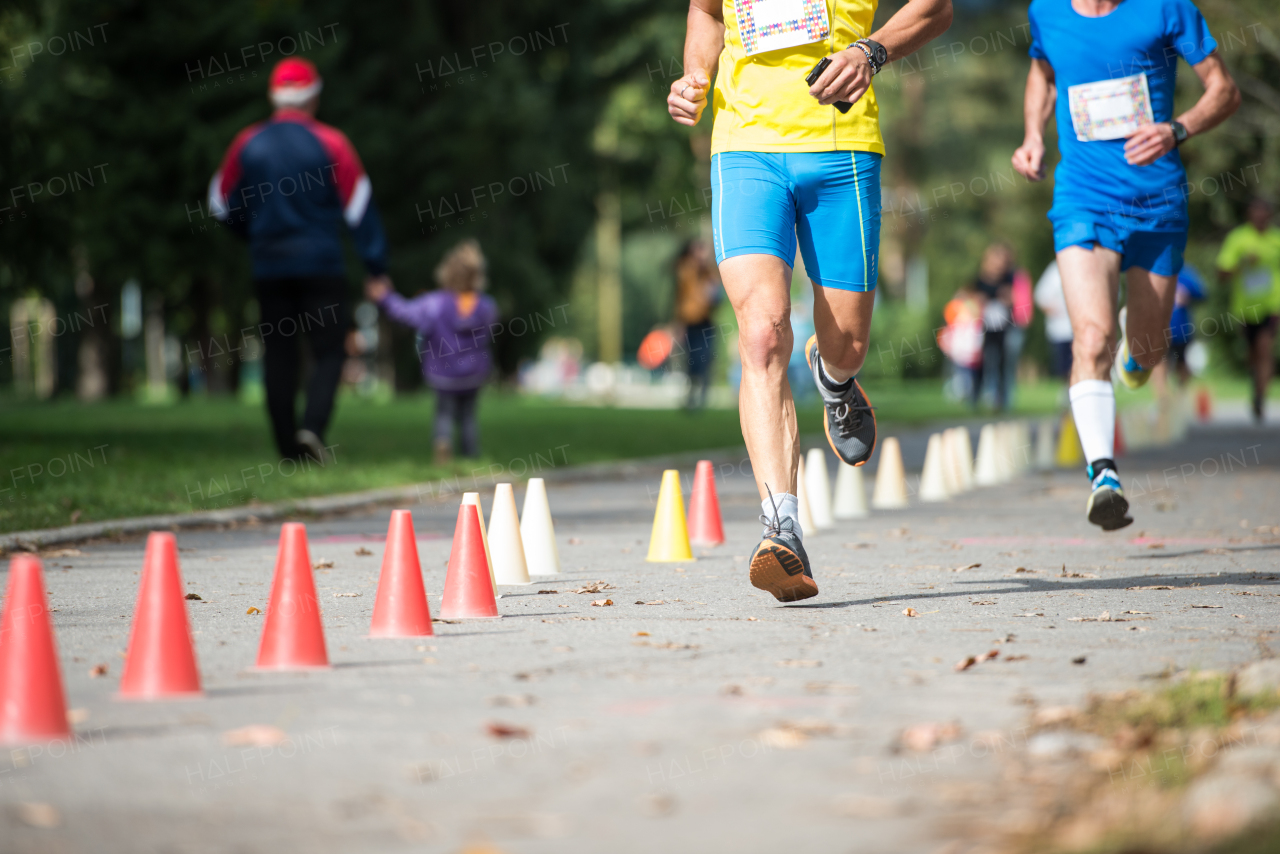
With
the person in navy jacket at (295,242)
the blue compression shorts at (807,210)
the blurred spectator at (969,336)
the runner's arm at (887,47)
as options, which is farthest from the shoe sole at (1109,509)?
the blurred spectator at (969,336)

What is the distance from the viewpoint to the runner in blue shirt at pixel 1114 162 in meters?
6.86

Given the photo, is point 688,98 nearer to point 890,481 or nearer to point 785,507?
point 785,507

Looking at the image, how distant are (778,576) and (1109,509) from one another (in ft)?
5.92

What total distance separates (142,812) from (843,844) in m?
1.21

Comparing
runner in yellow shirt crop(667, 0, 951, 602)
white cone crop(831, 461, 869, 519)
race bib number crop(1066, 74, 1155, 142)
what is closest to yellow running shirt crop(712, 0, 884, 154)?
runner in yellow shirt crop(667, 0, 951, 602)

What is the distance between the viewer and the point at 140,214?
24.4m

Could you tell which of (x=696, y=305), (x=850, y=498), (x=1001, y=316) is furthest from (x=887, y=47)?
(x=1001, y=316)

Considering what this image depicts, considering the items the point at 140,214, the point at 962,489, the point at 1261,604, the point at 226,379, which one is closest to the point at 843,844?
the point at 1261,604

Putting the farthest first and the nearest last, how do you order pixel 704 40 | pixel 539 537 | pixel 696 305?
pixel 696 305 < pixel 539 537 < pixel 704 40

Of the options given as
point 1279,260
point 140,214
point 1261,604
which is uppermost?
point 140,214

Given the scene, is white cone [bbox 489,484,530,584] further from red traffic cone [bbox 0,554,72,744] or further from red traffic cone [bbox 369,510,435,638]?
red traffic cone [bbox 0,554,72,744]

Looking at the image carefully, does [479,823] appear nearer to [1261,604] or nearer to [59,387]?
[1261,604]

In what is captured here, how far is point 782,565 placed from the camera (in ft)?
16.8

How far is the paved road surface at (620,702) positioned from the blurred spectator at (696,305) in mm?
13892
